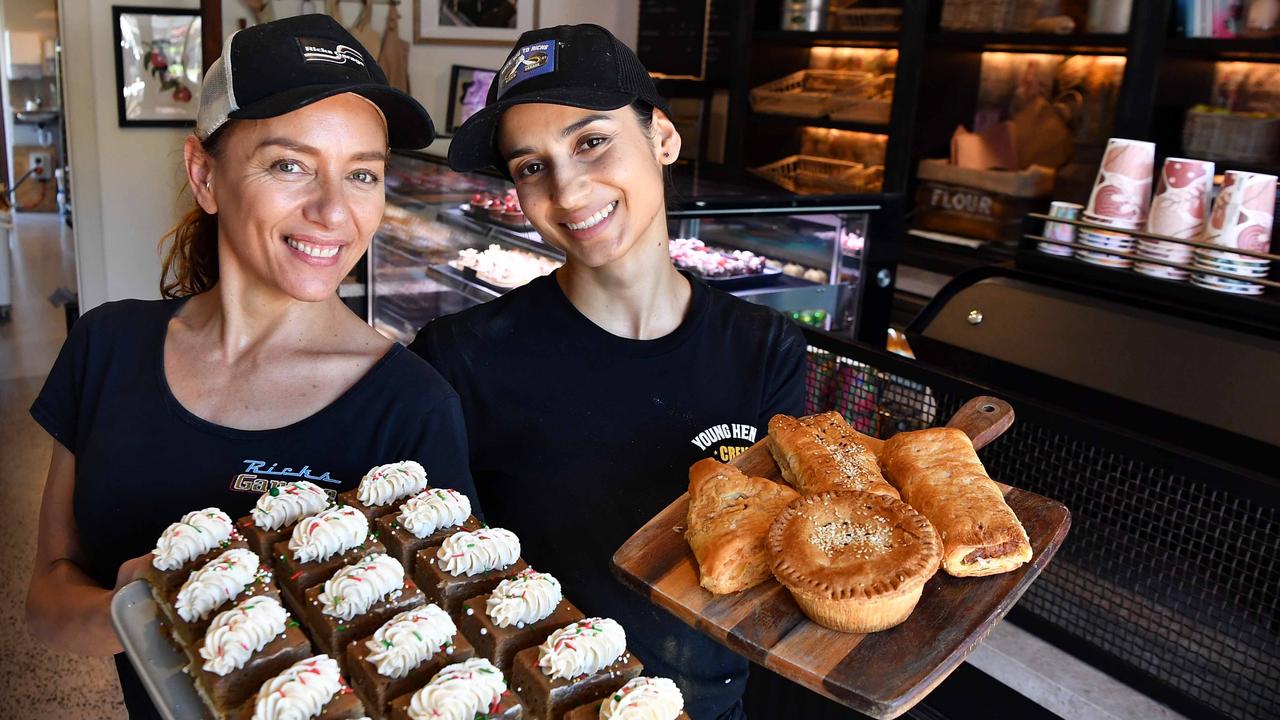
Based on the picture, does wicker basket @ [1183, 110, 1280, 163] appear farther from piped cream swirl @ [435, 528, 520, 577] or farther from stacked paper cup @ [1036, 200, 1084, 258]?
piped cream swirl @ [435, 528, 520, 577]

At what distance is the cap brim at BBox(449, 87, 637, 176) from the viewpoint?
1531 millimetres

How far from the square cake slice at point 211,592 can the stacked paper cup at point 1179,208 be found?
2.37m

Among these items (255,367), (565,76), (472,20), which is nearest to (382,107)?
(565,76)

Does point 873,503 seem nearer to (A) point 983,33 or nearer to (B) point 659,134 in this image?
(B) point 659,134

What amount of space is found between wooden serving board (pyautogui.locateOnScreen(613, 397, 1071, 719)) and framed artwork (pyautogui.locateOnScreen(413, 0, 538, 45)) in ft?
17.5

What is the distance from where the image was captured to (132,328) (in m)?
1.66

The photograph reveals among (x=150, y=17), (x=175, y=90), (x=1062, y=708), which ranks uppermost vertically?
(x=150, y=17)

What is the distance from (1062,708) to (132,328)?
1.75 meters

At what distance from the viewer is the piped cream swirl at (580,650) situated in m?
1.11

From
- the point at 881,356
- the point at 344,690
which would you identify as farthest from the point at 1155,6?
the point at 344,690

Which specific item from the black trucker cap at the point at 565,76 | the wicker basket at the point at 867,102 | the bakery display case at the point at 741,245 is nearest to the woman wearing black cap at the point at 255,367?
the black trucker cap at the point at 565,76

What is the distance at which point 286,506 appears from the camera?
1.37 meters

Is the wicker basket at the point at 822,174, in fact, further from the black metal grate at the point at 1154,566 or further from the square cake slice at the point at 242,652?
the square cake slice at the point at 242,652

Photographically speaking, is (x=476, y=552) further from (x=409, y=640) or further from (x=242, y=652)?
(x=242, y=652)
